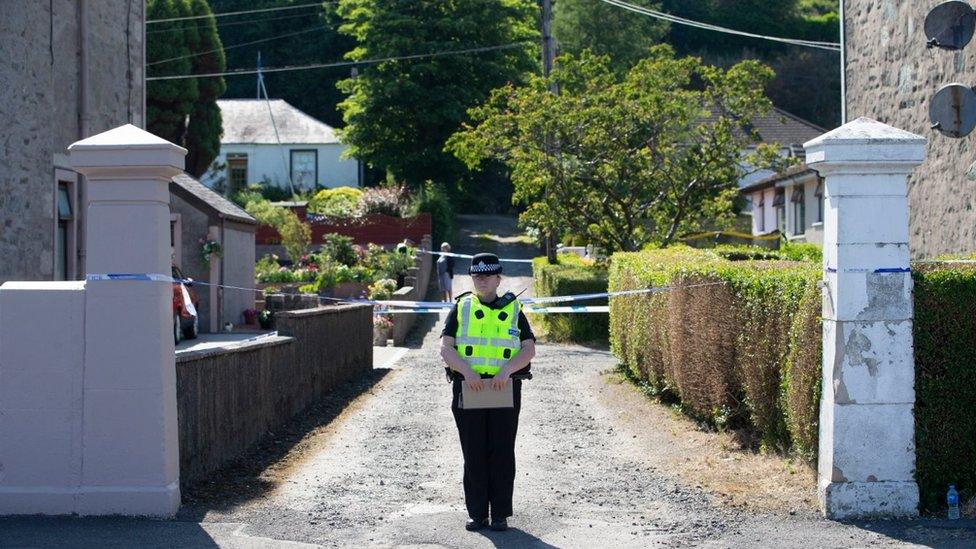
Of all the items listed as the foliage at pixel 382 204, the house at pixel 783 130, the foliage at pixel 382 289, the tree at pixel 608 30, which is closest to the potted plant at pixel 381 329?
the foliage at pixel 382 289

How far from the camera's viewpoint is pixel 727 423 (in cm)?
1195

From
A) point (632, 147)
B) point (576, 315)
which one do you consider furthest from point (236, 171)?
point (576, 315)

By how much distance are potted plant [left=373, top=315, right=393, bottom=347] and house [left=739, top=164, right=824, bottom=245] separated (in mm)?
15104

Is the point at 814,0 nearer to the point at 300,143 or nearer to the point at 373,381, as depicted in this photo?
the point at 300,143

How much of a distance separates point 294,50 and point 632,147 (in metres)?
39.7

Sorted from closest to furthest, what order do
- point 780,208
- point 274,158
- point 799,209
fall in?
1. point 799,209
2. point 780,208
3. point 274,158

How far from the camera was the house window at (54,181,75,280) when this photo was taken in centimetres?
1756

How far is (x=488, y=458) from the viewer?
8.34 m

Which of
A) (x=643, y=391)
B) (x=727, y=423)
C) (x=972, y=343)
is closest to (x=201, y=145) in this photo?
(x=643, y=391)

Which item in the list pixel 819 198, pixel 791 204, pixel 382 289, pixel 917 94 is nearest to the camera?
pixel 917 94

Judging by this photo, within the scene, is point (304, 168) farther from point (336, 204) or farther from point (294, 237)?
point (294, 237)

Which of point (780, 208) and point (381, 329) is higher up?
point (780, 208)

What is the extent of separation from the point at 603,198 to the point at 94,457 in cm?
2019

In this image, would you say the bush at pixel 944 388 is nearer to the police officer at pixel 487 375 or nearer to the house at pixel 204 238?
Result: the police officer at pixel 487 375
